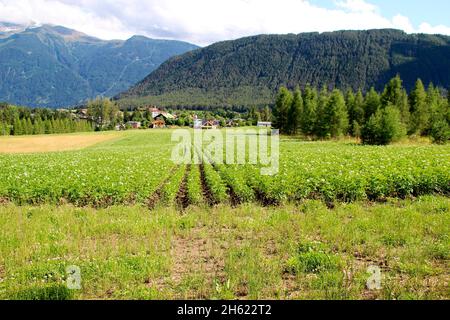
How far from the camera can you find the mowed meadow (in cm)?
770

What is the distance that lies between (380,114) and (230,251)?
5219 cm

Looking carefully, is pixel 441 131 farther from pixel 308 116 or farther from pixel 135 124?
pixel 135 124

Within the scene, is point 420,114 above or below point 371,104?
below

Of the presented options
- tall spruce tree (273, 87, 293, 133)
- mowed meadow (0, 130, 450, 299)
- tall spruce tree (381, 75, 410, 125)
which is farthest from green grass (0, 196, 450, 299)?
tall spruce tree (273, 87, 293, 133)

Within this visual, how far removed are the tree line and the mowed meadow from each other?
3829cm

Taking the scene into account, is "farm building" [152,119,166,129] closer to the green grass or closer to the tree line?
the tree line

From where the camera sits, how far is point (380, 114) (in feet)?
181

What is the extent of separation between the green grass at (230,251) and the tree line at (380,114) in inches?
1699

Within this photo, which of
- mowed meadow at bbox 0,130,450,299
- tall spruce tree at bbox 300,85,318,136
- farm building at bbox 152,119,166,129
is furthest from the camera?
farm building at bbox 152,119,166,129

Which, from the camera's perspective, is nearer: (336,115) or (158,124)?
(336,115)

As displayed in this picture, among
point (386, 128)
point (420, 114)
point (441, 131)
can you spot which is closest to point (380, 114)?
point (386, 128)
